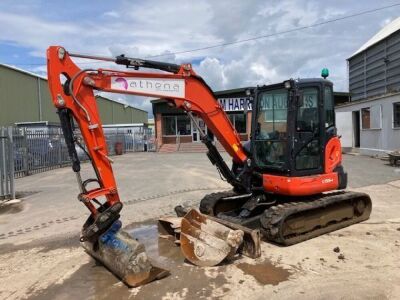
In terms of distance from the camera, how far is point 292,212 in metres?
7.30

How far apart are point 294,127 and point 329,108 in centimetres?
93

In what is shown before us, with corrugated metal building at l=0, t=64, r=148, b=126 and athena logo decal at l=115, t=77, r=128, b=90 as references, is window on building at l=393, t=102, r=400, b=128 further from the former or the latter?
corrugated metal building at l=0, t=64, r=148, b=126

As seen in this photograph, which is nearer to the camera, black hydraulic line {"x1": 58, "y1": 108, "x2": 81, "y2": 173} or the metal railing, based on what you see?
black hydraulic line {"x1": 58, "y1": 108, "x2": 81, "y2": 173}

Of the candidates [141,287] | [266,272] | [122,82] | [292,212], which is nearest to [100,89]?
[122,82]

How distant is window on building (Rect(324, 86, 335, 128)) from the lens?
8.16m

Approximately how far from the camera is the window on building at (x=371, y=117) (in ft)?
76.6

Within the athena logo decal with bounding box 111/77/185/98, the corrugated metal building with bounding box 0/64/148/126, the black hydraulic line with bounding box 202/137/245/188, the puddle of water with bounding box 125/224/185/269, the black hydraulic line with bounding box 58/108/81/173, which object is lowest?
the puddle of water with bounding box 125/224/185/269

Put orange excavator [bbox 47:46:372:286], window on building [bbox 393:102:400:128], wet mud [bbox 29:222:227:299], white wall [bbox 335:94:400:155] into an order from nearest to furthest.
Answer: wet mud [bbox 29:222:227:299], orange excavator [bbox 47:46:372:286], window on building [bbox 393:102:400:128], white wall [bbox 335:94:400:155]

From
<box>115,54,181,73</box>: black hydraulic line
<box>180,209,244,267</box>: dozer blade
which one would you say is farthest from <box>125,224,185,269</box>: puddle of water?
<box>115,54,181,73</box>: black hydraulic line

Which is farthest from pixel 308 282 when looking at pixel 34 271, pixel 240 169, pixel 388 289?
pixel 34 271

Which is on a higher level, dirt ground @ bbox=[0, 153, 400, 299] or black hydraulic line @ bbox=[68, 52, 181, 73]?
black hydraulic line @ bbox=[68, 52, 181, 73]

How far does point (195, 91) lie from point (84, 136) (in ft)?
7.02

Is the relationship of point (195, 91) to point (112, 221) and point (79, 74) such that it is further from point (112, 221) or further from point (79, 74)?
point (112, 221)

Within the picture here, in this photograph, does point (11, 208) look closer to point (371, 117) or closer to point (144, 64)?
point (144, 64)
